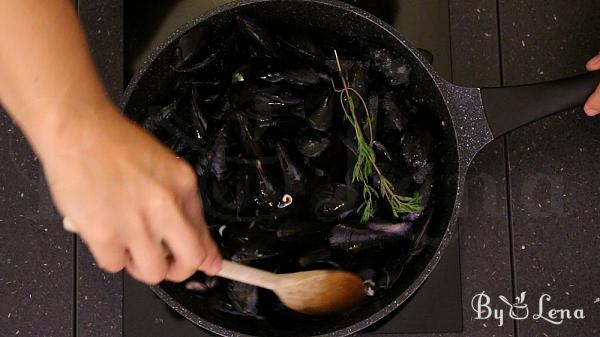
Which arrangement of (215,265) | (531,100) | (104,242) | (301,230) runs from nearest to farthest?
(104,242)
(215,265)
(531,100)
(301,230)

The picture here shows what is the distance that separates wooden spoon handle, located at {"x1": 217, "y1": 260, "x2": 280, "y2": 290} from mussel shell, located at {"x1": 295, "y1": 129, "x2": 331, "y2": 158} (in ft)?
0.54

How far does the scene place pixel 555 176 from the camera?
0.92 m

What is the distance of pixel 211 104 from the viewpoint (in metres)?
0.84

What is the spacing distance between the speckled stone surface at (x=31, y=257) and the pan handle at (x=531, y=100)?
591 millimetres

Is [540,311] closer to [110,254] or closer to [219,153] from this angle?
[219,153]

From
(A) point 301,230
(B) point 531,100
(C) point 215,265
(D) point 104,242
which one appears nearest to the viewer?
(D) point 104,242

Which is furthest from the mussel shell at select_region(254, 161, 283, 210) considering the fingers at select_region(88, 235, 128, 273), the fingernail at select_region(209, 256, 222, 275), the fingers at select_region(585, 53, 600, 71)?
the fingers at select_region(585, 53, 600, 71)

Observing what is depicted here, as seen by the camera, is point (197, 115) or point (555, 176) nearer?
point (197, 115)

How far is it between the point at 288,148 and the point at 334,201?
0.09m

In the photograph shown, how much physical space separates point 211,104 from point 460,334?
18.4 inches

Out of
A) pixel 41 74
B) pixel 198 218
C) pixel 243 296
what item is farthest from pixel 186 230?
pixel 243 296

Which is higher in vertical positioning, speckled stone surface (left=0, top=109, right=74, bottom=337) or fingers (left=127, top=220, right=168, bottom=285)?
fingers (left=127, top=220, right=168, bottom=285)

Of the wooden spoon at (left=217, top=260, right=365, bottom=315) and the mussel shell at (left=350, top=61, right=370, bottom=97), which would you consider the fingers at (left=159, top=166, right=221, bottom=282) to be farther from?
the mussel shell at (left=350, top=61, right=370, bottom=97)

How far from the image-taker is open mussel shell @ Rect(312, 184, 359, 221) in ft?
2.72
